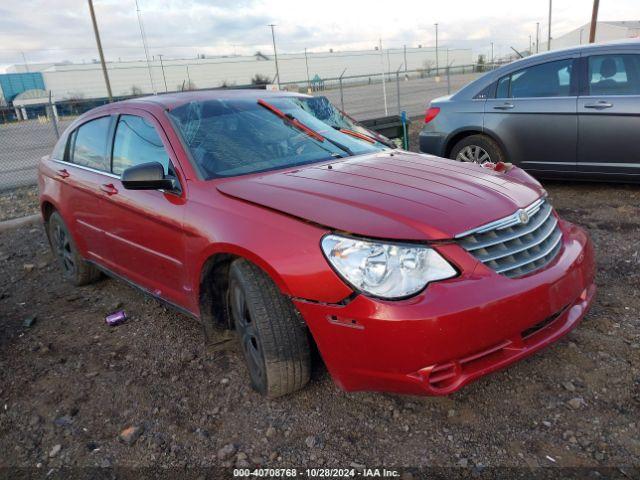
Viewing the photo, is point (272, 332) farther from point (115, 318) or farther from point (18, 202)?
point (18, 202)

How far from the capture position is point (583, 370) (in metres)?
2.87

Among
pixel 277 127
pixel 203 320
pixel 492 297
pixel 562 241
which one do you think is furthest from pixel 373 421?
pixel 277 127

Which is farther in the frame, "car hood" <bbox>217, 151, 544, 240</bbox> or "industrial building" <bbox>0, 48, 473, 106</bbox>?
"industrial building" <bbox>0, 48, 473, 106</bbox>

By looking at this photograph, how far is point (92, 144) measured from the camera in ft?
13.9

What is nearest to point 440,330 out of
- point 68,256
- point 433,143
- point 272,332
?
point 272,332

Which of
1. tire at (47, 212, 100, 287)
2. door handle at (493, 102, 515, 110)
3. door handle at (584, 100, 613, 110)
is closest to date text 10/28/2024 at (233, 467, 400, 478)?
tire at (47, 212, 100, 287)

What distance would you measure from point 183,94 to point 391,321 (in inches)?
96.7

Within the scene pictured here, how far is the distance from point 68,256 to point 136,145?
175 cm

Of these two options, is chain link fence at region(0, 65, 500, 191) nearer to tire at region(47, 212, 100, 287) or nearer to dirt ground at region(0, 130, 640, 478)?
tire at region(47, 212, 100, 287)

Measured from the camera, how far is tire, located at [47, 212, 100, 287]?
4.64m

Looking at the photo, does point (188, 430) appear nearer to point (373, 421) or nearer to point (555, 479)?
point (373, 421)

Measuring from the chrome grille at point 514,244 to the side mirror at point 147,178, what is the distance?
1.63 metres

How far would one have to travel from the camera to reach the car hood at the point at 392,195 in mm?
2377

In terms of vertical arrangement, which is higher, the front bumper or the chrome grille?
the chrome grille
